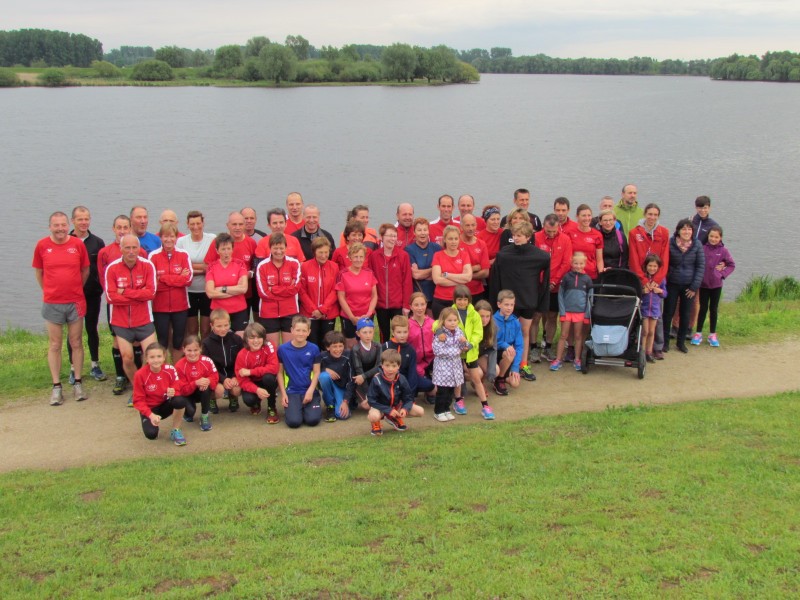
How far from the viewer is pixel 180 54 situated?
4552 inches

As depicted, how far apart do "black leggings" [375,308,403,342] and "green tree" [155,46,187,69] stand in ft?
373

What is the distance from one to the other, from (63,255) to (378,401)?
3.81 metres

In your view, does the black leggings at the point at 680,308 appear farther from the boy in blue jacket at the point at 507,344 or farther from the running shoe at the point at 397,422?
the running shoe at the point at 397,422

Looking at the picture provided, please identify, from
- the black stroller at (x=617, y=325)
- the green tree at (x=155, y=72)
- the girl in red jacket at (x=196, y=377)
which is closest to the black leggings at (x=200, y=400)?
the girl in red jacket at (x=196, y=377)

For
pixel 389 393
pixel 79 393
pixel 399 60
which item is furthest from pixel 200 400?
pixel 399 60

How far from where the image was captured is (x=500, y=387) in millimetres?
8750

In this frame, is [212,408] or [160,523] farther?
[212,408]

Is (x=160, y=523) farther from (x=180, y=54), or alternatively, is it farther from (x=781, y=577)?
(x=180, y=54)

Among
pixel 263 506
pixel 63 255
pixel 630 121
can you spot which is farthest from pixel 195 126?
pixel 263 506

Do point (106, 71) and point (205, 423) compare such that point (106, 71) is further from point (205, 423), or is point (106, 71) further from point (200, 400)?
point (205, 423)

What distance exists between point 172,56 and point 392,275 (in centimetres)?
11640

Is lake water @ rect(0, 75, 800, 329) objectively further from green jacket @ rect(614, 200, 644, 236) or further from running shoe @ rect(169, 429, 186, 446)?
running shoe @ rect(169, 429, 186, 446)

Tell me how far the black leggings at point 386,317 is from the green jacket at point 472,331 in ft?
3.31

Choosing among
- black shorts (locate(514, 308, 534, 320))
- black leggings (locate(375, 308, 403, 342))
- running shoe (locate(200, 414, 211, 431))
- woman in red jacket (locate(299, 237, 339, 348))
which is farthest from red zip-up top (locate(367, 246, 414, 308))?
running shoe (locate(200, 414, 211, 431))
